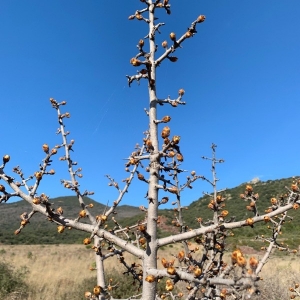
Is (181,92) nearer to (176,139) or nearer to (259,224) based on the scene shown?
(176,139)

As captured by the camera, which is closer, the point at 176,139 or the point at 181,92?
the point at 176,139

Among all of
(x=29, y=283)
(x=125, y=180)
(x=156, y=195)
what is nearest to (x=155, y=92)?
(x=156, y=195)

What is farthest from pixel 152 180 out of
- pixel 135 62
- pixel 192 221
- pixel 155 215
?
pixel 192 221

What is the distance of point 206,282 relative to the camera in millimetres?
1960

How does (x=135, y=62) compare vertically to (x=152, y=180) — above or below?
above

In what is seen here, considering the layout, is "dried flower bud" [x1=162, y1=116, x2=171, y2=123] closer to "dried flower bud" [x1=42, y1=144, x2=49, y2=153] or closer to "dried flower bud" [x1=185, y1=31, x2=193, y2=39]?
"dried flower bud" [x1=185, y1=31, x2=193, y2=39]

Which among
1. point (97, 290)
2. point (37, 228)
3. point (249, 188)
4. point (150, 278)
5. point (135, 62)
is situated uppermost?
point (135, 62)

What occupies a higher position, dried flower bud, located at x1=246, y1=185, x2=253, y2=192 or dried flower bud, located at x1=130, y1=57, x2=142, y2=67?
dried flower bud, located at x1=130, y1=57, x2=142, y2=67

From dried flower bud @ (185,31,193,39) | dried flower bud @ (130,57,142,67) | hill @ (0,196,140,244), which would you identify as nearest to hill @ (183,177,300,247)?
dried flower bud @ (185,31,193,39)

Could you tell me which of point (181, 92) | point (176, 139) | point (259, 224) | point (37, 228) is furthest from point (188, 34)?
point (37, 228)

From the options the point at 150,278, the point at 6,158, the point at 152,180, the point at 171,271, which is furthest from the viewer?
the point at 6,158

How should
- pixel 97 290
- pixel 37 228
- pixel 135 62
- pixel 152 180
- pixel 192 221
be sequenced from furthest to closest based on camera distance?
pixel 37 228
pixel 192 221
pixel 135 62
pixel 152 180
pixel 97 290

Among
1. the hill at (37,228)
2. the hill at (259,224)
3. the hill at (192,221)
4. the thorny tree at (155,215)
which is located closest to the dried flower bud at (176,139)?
the thorny tree at (155,215)

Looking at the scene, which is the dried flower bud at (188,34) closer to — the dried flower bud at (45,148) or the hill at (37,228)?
the dried flower bud at (45,148)
